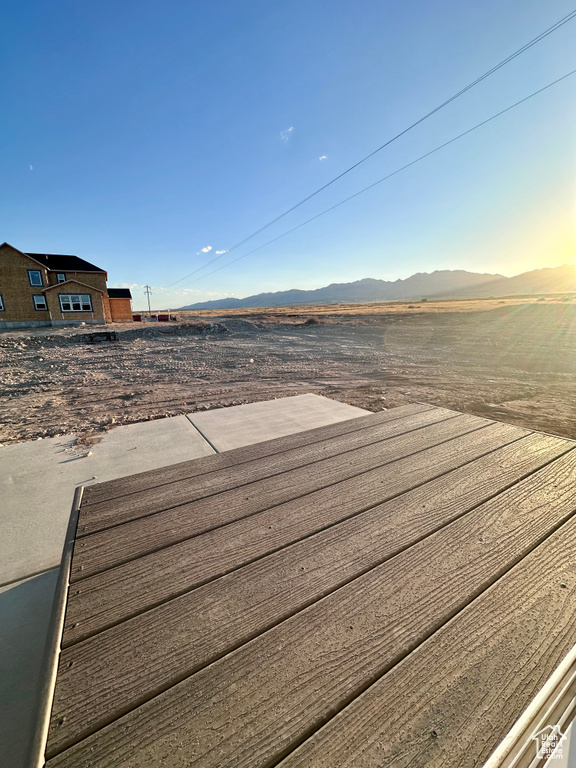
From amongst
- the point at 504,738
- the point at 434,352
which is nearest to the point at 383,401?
the point at 504,738

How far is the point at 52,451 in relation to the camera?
11.1 feet

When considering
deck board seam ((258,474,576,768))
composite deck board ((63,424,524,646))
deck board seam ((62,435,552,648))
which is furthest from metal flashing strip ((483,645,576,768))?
composite deck board ((63,424,524,646))

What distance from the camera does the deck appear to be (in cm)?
70

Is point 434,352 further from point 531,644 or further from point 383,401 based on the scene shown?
point 531,644

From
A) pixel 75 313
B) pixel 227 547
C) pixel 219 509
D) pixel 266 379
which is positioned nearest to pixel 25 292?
pixel 75 313

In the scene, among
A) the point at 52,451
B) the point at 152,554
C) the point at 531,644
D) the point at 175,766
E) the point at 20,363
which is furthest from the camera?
the point at 20,363

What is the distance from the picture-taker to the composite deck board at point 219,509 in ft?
4.11

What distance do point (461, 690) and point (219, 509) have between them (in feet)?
3.44

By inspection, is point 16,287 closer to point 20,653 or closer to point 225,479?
point 20,653

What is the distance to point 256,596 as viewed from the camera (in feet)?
3.38

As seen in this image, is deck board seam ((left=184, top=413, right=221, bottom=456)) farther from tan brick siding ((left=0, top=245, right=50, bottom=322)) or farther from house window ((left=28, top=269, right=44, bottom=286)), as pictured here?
house window ((left=28, top=269, right=44, bottom=286))

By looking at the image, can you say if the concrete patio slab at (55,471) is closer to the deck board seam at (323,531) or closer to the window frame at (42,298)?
the deck board seam at (323,531)

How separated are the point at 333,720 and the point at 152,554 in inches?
32.2

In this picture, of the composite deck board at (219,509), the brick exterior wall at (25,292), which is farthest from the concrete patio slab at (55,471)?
the brick exterior wall at (25,292)
